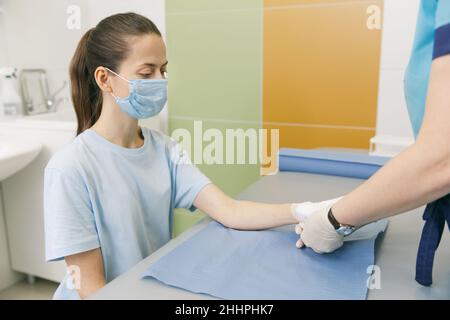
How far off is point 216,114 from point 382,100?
79cm

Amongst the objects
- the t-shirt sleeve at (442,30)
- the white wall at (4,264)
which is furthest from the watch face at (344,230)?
the white wall at (4,264)

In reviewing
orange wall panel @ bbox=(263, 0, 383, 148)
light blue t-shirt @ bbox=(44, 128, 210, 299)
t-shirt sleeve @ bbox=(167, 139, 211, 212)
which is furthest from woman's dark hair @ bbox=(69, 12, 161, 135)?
orange wall panel @ bbox=(263, 0, 383, 148)

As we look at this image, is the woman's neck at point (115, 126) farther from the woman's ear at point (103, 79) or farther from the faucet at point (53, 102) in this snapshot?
the faucet at point (53, 102)

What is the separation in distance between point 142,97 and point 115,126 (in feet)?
0.34

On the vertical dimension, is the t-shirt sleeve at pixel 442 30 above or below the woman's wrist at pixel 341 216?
above

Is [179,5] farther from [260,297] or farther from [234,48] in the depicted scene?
[260,297]

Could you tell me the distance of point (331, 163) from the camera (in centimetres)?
137

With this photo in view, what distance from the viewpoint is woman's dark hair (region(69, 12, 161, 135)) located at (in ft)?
3.53

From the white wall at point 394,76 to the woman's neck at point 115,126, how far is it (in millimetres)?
981

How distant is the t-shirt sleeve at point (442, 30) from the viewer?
560 millimetres

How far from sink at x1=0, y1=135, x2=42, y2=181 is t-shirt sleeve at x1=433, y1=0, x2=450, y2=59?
5.34 ft

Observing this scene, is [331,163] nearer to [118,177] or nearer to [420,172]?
[118,177]

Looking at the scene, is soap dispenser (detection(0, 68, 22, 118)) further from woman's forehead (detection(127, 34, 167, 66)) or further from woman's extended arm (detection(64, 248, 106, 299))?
woman's extended arm (detection(64, 248, 106, 299))

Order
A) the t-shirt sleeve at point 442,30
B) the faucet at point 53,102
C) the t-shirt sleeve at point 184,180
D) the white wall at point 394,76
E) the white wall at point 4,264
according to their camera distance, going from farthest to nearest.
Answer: the faucet at point 53,102 → the white wall at point 4,264 → the white wall at point 394,76 → the t-shirt sleeve at point 184,180 → the t-shirt sleeve at point 442,30
